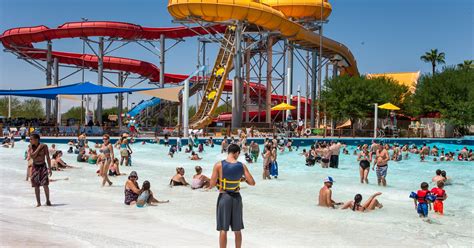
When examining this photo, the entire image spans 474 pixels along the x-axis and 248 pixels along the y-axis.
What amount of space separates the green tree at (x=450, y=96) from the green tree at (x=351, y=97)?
9.61 feet

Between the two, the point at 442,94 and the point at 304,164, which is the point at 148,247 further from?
the point at 442,94

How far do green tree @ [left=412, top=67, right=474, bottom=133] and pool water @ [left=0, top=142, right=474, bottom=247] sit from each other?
23329 millimetres

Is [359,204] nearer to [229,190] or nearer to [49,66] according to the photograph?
[229,190]

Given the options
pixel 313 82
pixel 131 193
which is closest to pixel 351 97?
pixel 313 82

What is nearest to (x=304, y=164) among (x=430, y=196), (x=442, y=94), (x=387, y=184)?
(x=387, y=184)

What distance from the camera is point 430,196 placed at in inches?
388

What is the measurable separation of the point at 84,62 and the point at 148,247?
126ft

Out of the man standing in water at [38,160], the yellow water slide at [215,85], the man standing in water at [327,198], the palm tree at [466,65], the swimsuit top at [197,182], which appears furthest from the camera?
the palm tree at [466,65]

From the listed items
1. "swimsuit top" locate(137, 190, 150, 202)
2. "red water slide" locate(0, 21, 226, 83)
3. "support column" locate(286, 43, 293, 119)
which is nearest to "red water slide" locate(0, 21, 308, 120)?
"red water slide" locate(0, 21, 226, 83)

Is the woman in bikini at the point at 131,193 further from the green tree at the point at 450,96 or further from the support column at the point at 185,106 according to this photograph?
the green tree at the point at 450,96

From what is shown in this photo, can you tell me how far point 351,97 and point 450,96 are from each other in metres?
7.04

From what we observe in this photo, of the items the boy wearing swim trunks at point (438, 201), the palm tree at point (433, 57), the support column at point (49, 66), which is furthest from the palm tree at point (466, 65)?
the boy wearing swim trunks at point (438, 201)

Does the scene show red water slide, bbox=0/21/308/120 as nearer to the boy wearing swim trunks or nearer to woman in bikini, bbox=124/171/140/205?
woman in bikini, bbox=124/171/140/205

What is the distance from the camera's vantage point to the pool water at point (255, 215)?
25.0 ft
